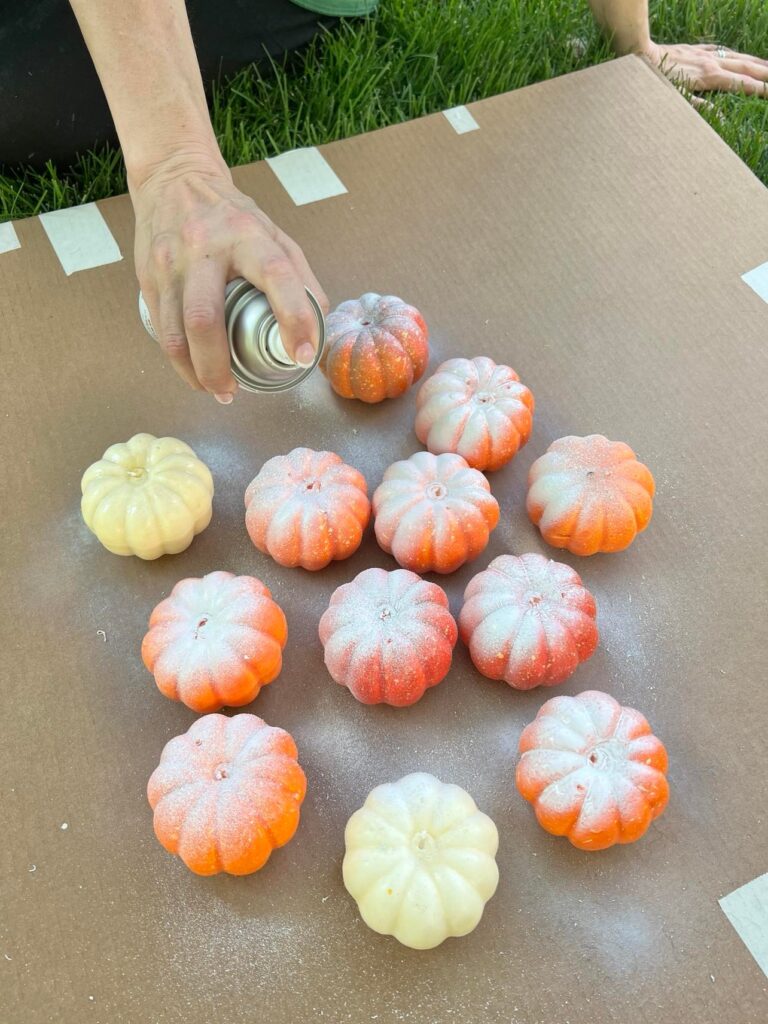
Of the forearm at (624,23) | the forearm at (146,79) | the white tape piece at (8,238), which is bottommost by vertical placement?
the white tape piece at (8,238)

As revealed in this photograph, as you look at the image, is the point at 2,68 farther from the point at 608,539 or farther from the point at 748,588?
the point at 748,588

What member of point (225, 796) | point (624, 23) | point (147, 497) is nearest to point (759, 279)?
point (624, 23)

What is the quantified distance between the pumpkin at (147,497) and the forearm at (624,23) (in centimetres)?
137

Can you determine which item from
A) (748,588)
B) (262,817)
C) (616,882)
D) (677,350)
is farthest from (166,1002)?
(677,350)

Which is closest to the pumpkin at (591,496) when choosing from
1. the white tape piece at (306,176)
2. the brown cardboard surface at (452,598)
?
the brown cardboard surface at (452,598)

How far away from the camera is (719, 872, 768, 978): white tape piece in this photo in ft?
3.17

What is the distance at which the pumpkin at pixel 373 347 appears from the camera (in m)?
1.30

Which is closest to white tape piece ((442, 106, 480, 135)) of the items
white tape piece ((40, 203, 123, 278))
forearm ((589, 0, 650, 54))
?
forearm ((589, 0, 650, 54))

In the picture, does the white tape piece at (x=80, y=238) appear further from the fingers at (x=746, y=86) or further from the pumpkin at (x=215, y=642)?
the fingers at (x=746, y=86)

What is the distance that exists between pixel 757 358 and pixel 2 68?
54.2 inches

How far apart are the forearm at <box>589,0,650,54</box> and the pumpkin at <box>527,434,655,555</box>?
1.12 metres

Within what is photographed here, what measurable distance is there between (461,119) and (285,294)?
3.24 ft

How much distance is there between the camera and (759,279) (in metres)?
1.52

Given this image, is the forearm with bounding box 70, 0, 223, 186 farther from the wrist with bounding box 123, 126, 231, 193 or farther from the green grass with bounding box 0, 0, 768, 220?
the green grass with bounding box 0, 0, 768, 220
